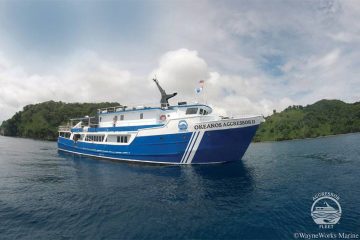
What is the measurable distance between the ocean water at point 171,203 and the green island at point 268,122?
115497 millimetres

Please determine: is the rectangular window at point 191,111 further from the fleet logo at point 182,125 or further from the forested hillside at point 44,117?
the forested hillside at point 44,117

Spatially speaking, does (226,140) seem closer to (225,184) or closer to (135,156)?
(225,184)

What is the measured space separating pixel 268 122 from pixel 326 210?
157908 millimetres

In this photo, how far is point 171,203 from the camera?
17922 millimetres

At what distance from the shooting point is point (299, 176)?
26484 mm

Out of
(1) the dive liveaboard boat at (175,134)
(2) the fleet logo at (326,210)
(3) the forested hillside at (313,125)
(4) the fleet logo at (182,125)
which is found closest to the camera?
(2) the fleet logo at (326,210)

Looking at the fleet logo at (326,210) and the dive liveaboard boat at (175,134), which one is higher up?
the dive liveaboard boat at (175,134)

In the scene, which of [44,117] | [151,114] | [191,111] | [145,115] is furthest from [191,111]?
[44,117]

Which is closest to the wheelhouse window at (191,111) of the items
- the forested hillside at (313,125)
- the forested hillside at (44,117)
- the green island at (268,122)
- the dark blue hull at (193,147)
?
the dark blue hull at (193,147)

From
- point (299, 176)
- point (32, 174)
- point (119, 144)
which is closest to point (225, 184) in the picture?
point (299, 176)

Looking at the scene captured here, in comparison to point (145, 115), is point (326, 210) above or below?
below

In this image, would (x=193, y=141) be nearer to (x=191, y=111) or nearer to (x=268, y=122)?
(x=191, y=111)

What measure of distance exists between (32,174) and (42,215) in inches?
611

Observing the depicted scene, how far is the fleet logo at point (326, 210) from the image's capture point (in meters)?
14.6
